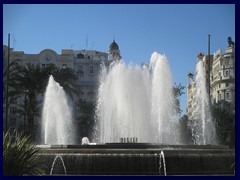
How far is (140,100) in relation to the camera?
30188 millimetres

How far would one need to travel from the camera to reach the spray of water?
2972 centimetres

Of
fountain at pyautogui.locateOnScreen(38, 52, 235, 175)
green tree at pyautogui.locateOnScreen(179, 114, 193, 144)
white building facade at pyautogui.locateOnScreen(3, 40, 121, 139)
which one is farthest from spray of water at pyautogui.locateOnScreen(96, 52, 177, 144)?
white building facade at pyautogui.locateOnScreen(3, 40, 121, 139)

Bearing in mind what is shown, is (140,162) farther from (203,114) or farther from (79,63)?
(79,63)

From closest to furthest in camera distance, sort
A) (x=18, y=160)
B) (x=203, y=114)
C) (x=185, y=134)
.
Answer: (x=18, y=160), (x=203, y=114), (x=185, y=134)

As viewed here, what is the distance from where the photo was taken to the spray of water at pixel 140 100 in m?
29.7

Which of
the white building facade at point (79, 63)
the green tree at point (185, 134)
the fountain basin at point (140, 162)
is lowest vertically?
the fountain basin at point (140, 162)

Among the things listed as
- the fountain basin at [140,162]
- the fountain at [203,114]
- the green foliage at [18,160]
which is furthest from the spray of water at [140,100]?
the green foliage at [18,160]

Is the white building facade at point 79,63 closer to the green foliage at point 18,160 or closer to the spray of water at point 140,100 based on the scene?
the spray of water at point 140,100

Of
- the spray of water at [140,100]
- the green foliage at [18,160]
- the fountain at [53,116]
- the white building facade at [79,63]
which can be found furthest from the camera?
the white building facade at [79,63]

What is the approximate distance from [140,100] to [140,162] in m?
13.6

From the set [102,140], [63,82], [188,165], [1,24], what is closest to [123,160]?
[188,165]

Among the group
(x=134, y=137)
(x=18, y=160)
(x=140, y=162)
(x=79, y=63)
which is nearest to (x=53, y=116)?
(x=134, y=137)

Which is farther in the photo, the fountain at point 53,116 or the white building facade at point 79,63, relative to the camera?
the white building facade at point 79,63

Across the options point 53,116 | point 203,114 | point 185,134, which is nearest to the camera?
point 53,116
